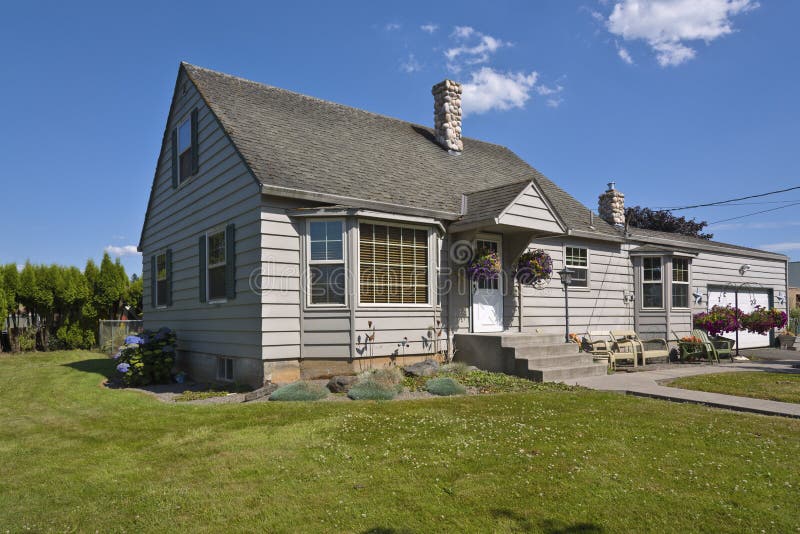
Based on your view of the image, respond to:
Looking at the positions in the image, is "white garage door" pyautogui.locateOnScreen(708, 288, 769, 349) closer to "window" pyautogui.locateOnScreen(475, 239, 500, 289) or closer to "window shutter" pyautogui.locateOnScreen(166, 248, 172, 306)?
"window" pyautogui.locateOnScreen(475, 239, 500, 289)

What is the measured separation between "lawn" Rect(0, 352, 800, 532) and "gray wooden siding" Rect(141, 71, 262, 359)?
2540mm

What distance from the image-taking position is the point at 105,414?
786 cm

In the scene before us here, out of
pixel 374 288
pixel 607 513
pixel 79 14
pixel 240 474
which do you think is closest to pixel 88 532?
pixel 240 474

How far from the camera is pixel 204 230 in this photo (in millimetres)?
11703

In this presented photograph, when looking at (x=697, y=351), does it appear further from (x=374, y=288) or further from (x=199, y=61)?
(x=199, y=61)

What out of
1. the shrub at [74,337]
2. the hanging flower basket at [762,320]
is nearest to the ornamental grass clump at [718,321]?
the hanging flower basket at [762,320]

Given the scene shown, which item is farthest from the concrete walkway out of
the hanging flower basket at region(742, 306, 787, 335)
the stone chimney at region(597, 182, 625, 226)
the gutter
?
the stone chimney at region(597, 182, 625, 226)

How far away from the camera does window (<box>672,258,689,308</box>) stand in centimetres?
1567

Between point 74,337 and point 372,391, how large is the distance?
16285 mm

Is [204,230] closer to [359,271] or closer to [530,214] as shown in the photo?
[359,271]

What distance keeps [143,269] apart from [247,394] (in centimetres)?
915

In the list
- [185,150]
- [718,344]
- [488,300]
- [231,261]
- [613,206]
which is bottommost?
[718,344]

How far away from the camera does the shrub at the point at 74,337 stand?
64.9 ft

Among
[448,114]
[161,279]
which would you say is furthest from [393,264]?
[161,279]
